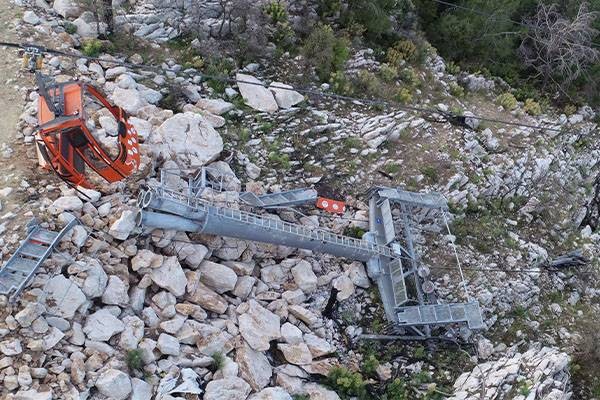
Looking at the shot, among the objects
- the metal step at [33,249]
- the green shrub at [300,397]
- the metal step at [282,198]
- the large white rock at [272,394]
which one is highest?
the metal step at [33,249]

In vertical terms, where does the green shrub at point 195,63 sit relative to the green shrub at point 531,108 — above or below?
above

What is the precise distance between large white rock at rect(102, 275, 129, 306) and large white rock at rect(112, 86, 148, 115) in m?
4.59

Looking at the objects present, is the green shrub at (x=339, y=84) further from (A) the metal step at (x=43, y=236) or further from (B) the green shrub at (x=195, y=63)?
(A) the metal step at (x=43, y=236)

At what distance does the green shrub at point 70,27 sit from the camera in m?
14.6

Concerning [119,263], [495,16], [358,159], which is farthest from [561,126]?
[119,263]

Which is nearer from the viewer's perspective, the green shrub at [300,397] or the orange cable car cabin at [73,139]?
the orange cable car cabin at [73,139]

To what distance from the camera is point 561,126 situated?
1897 cm

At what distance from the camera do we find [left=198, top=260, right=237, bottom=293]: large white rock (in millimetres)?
10938

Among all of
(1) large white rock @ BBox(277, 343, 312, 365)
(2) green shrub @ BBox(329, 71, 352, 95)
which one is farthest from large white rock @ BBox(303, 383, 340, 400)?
(2) green shrub @ BBox(329, 71, 352, 95)

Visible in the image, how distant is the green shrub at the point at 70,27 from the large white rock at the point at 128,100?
102 inches

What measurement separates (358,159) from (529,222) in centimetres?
508

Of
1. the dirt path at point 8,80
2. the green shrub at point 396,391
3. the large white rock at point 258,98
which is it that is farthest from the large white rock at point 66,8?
the green shrub at point 396,391

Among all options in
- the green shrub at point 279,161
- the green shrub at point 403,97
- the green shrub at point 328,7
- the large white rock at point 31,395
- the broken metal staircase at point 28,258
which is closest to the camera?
the large white rock at point 31,395

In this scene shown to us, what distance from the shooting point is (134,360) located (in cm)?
916
